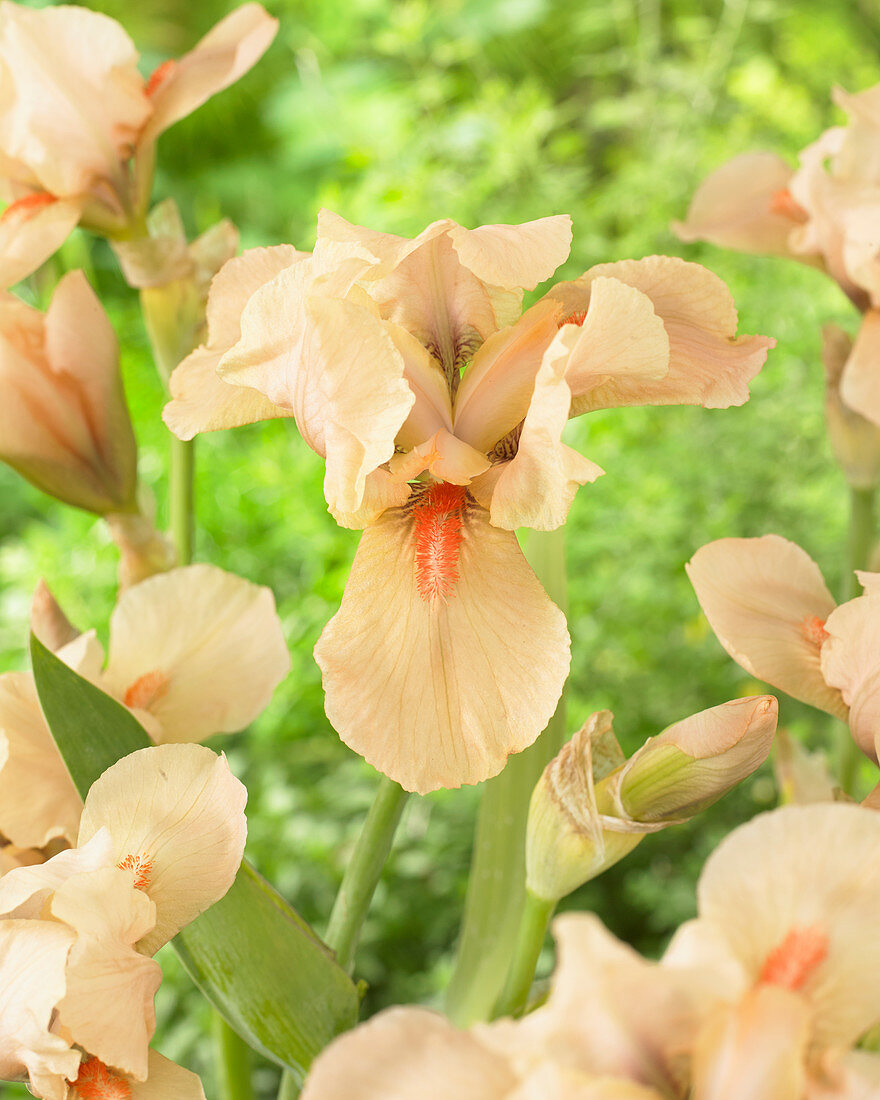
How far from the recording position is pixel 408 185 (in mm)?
1479

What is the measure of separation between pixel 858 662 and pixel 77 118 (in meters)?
0.39

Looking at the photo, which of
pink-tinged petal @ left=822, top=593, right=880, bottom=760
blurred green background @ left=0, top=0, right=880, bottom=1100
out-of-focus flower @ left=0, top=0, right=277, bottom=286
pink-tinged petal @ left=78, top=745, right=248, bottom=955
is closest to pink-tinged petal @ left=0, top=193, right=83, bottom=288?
out-of-focus flower @ left=0, top=0, right=277, bottom=286

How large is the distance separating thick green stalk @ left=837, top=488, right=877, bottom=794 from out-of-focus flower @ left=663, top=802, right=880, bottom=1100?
28 centimetres

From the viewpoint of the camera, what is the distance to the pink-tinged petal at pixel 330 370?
0.96 feet

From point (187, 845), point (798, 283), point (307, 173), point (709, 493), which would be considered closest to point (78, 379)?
point (187, 845)

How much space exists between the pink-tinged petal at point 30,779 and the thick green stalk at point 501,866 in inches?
6.5

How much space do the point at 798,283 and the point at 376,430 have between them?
114 centimetres

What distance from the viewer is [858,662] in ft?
1.07

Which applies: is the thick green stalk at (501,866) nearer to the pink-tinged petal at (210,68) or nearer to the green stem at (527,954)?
the green stem at (527,954)

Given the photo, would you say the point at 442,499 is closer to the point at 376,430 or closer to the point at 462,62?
the point at 376,430

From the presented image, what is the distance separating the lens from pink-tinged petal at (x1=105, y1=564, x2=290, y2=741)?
410 mm

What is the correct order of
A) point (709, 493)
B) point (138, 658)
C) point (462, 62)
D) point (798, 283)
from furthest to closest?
point (462, 62) < point (798, 283) < point (709, 493) < point (138, 658)

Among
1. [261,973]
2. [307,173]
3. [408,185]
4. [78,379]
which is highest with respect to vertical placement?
[78,379]

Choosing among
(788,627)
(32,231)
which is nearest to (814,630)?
→ (788,627)
